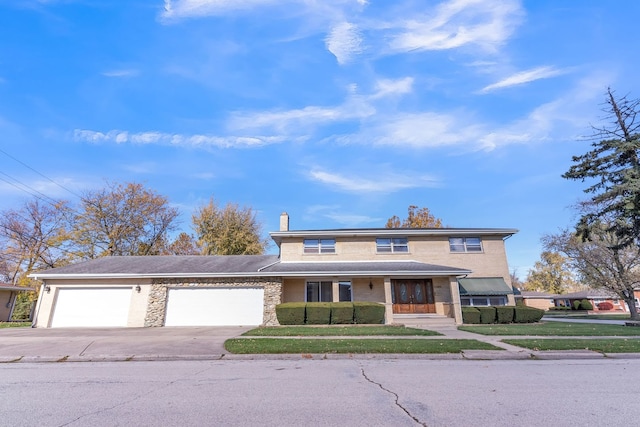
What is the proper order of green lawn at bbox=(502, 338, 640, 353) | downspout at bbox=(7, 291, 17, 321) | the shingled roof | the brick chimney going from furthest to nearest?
downspout at bbox=(7, 291, 17, 321) < the brick chimney < the shingled roof < green lawn at bbox=(502, 338, 640, 353)

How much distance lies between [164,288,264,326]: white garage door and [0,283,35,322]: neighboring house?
64.3 feet

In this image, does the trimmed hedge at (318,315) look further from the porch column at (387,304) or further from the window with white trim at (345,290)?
the porch column at (387,304)

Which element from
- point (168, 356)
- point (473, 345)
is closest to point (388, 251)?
point (473, 345)

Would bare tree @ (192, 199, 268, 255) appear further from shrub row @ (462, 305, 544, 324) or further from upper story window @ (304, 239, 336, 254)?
shrub row @ (462, 305, 544, 324)

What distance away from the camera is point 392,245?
20.9 metres

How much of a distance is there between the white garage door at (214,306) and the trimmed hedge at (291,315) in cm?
161

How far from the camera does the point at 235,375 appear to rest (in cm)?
612

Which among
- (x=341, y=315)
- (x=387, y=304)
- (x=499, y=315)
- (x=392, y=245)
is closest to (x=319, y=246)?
(x=392, y=245)

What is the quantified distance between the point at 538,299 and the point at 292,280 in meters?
44.8

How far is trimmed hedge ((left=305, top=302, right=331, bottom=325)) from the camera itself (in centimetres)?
1587

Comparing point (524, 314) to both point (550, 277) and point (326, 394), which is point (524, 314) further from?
point (550, 277)

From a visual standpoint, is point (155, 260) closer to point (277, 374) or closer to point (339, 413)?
point (277, 374)

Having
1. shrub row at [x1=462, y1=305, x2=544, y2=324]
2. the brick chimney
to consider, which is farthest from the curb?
the brick chimney

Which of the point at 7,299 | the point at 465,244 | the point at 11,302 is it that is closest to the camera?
the point at 465,244
